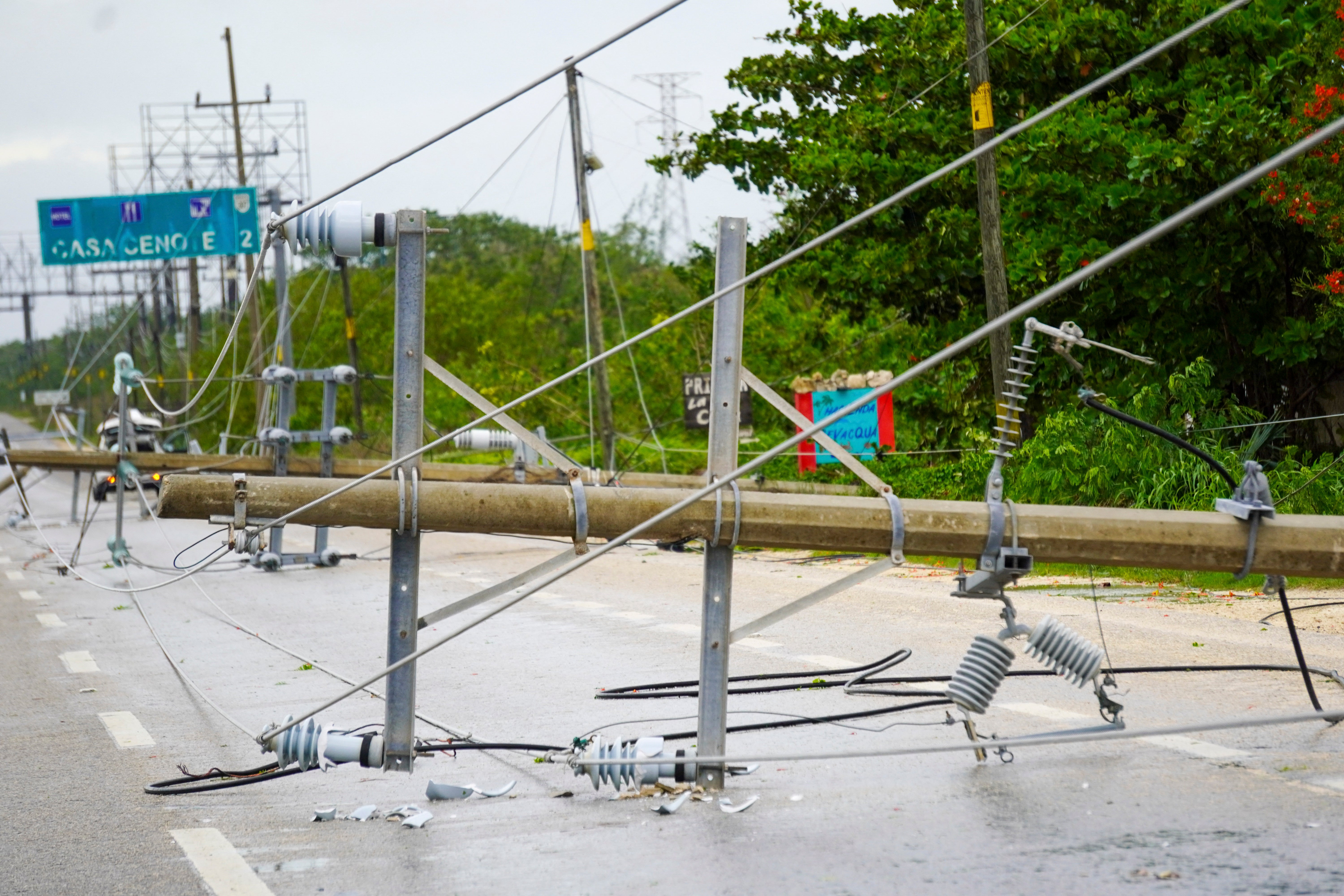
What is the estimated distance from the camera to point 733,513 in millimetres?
4891

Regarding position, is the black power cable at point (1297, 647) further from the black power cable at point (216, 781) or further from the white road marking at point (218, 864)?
the black power cable at point (216, 781)

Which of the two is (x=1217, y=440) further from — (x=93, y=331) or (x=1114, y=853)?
(x=93, y=331)

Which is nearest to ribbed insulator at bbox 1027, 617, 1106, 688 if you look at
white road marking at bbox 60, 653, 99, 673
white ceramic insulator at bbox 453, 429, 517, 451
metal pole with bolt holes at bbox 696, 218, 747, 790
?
metal pole with bolt holes at bbox 696, 218, 747, 790

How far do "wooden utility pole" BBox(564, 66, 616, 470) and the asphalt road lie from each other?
42.6 ft

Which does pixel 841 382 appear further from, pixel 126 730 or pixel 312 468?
pixel 126 730

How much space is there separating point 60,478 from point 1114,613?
193 feet

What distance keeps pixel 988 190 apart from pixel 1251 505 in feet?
37.1

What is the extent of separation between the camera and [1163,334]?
16484 mm

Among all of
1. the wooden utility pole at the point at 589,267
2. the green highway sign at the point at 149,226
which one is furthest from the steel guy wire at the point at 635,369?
the green highway sign at the point at 149,226

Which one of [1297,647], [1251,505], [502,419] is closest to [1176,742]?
[1297,647]

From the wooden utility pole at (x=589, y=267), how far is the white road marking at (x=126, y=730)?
1633cm

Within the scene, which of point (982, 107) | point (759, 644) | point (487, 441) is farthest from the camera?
point (487, 441)

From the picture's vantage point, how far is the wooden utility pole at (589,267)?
80.4ft

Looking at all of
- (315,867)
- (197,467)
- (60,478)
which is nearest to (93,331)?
(60,478)
